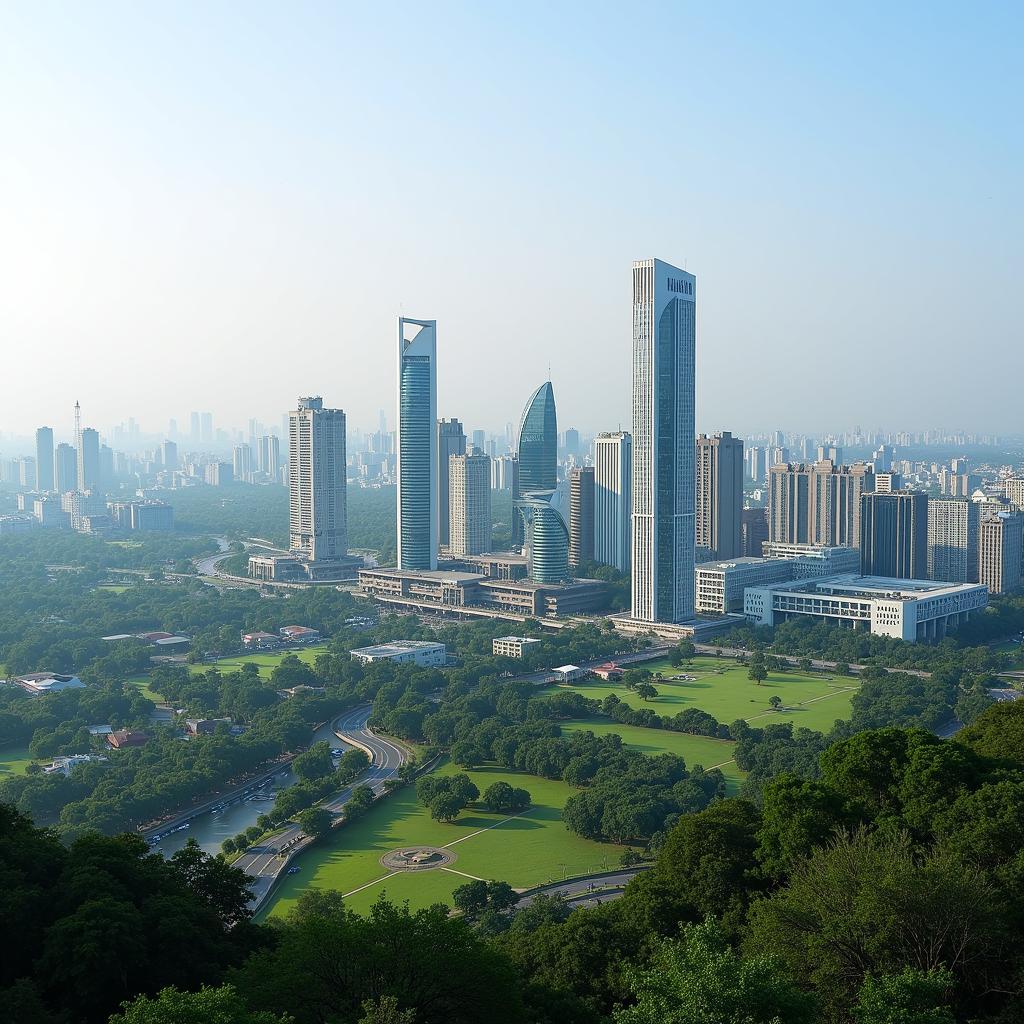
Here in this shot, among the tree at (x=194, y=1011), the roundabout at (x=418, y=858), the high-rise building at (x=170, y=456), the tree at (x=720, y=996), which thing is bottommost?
the roundabout at (x=418, y=858)

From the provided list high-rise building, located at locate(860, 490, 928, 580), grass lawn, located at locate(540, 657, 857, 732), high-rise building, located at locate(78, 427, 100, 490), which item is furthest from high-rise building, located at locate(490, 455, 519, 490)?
grass lawn, located at locate(540, 657, 857, 732)

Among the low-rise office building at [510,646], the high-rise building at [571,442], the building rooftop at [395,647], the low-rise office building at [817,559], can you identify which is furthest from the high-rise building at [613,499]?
the high-rise building at [571,442]

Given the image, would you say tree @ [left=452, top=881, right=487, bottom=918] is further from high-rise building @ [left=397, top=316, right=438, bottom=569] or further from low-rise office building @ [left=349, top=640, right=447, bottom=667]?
high-rise building @ [left=397, top=316, right=438, bottom=569]

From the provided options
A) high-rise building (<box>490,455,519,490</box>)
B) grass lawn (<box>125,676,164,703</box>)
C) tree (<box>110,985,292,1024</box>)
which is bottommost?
grass lawn (<box>125,676,164,703</box>)

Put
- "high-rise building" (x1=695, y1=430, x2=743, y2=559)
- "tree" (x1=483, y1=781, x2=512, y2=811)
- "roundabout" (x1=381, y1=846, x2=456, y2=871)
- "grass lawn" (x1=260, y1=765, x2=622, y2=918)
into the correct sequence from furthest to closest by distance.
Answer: "high-rise building" (x1=695, y1=430, x2=743, y2=559) < "tree" (x1=483, y1=781, x2=512, y2=811) < "roundabout" (x1=381, y1=846, x2=456, y2=871) < "grass lawn" (x1=260, y1=765, x2=622, y2=918)

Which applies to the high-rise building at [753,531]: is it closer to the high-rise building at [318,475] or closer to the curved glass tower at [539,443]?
the curved glass tower at [539,443]

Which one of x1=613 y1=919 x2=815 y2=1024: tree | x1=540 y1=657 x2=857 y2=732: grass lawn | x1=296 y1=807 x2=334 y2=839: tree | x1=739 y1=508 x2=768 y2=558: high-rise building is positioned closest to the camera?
x1=613 y1=919 x2=815 y2=1024: tree
